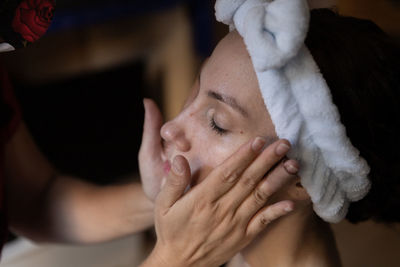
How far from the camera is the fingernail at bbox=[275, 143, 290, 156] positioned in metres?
0.72

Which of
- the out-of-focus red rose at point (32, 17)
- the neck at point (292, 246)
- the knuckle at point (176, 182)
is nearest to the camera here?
the out-of-focus red rose at point (32, 17)

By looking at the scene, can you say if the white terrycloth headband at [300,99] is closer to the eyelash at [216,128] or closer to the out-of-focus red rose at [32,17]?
the eyelash at [216,128]

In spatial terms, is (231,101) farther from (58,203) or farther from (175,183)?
(58,203)

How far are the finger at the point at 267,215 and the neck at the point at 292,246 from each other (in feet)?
0.36

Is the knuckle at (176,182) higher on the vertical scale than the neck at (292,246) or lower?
higher

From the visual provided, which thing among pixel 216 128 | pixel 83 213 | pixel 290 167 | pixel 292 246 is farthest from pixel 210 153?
pixel 83 213

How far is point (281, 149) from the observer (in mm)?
718

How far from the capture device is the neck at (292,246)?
36.6 inches

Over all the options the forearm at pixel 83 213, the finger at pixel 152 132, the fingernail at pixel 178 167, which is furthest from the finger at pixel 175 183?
the forearm at pixel 83 213

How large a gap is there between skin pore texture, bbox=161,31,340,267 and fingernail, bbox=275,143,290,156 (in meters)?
0.08

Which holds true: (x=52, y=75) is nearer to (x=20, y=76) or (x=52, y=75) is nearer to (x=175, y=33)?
(x=20, y=76)

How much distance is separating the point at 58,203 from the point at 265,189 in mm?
617

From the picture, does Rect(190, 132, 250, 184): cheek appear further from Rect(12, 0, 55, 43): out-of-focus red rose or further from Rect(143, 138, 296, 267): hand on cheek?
Rect(12, 0, 55, 43): out-of-focus red rose

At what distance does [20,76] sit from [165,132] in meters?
1.17
